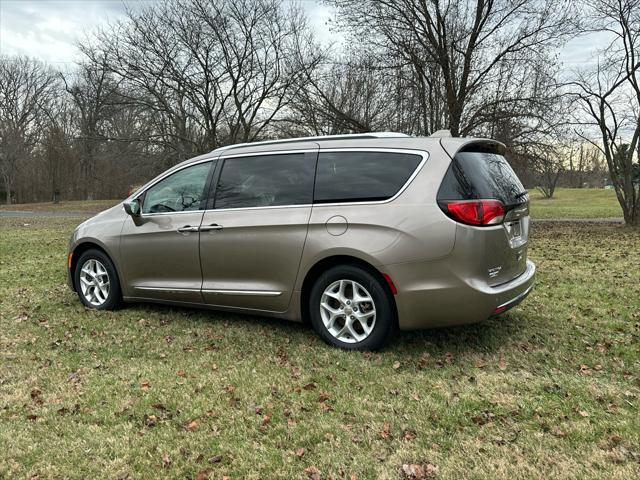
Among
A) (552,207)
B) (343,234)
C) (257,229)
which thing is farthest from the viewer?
(552,207)

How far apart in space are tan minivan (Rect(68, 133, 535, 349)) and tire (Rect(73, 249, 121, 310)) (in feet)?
1.15

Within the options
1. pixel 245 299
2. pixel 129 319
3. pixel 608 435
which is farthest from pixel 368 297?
pixel 129 319

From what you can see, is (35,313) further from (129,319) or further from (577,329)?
(577,329)

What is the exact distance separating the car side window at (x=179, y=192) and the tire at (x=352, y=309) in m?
1.58

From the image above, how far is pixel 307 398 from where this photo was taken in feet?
11.1

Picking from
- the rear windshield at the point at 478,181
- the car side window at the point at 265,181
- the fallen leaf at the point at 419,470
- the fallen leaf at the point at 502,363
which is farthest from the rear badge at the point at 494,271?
the fallen leaf at the point at 419,470

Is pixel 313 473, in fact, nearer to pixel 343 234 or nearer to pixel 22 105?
pixel 343 234

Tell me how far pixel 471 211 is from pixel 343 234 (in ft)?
3.23

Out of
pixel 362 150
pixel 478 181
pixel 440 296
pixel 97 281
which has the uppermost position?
pixel 362 150

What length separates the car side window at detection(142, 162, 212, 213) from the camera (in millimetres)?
4996

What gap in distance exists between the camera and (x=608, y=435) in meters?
2.82

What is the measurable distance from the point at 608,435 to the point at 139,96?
23.5m

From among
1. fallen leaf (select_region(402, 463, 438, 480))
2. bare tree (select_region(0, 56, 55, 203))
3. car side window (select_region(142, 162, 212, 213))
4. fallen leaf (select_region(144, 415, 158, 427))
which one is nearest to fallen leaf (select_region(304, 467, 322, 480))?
fallen leaf (select_region(402, 463, 438, 480))

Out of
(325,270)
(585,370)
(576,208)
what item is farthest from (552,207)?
(325,270)
